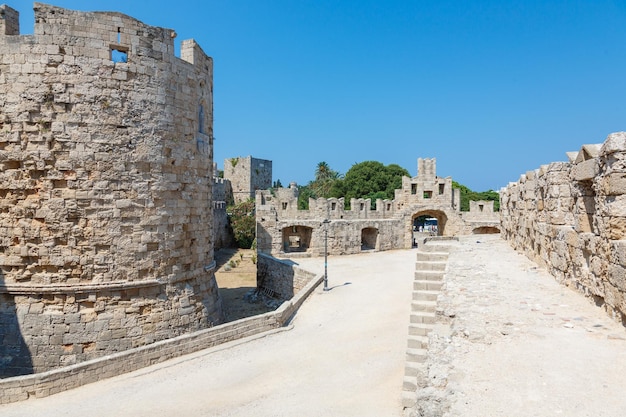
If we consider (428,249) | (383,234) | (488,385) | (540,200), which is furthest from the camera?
(383,234)

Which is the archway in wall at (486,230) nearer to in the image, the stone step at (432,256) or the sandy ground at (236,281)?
the sandy ground at (236,281)

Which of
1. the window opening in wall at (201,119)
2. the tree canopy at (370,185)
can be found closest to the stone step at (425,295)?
the window opening in wall at (201,119)

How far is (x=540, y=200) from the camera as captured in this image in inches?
318

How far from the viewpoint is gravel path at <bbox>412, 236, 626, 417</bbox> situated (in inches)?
114

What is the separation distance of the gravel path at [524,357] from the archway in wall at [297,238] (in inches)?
794

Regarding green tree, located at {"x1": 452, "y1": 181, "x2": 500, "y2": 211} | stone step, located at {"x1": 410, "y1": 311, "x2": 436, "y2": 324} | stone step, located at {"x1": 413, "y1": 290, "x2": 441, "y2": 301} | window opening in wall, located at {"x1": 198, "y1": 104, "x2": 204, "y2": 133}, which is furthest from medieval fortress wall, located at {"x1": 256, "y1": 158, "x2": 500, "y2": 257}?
green tree, located at {"x1": 452, "y1": 181, "x2": 500, "y2": 211}

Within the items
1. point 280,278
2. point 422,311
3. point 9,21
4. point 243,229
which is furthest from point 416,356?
point 243,229

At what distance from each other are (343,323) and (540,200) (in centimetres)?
587

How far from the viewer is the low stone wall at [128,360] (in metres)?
7.10

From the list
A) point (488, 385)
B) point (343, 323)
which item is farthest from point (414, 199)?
point (488, 385)

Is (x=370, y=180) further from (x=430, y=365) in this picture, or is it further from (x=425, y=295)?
(x=430, y=365)

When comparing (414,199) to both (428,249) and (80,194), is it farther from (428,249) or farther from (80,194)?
(80,194)

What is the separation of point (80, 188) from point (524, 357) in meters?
8.76

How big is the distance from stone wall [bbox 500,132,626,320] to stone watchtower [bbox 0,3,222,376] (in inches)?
317
